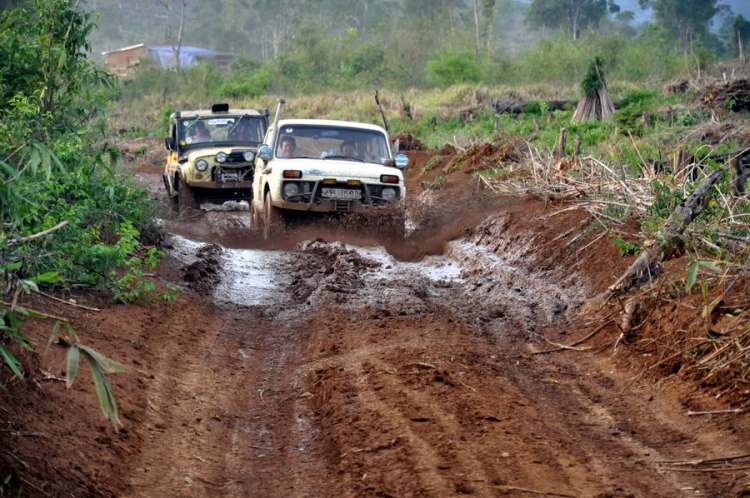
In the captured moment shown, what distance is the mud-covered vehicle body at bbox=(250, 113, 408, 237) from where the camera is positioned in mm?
11945

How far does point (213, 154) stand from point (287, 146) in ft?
11.1

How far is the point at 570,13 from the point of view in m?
77.4

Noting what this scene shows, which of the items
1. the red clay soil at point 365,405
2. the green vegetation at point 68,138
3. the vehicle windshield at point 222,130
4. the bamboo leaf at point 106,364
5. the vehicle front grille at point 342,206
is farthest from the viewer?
the vehicle windshield at point 222,130

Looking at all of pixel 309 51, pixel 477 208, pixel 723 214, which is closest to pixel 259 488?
pixel 723 214

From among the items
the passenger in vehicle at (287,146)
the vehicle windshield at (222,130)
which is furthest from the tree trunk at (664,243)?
Answer: the vehicle windshield at (222,130)

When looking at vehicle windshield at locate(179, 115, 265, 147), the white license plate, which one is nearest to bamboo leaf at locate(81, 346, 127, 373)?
the white license plate

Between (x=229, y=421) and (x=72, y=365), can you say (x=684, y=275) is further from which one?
(x=72, y=365)

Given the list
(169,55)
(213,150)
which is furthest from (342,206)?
(169,55)

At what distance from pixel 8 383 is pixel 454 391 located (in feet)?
8.66

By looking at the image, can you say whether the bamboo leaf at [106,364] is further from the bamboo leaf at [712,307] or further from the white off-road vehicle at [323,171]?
the white off-road vehicle at [323,171]

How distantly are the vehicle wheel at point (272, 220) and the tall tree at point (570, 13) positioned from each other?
2637 inches

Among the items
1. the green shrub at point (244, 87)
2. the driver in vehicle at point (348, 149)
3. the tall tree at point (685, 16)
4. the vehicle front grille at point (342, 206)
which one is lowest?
the vehicle front grille at point (342, 206)

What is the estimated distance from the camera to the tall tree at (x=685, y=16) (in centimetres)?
7225

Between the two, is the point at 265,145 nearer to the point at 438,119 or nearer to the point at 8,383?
the point at 8,383
